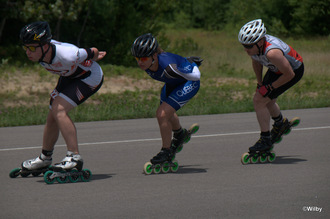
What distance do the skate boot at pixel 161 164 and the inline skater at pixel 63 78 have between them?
0.91m

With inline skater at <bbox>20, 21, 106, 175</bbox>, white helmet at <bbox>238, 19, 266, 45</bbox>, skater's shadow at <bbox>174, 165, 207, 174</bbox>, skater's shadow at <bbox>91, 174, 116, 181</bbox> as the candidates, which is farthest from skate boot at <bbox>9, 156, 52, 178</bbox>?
white helmet at <bbox>238, 19, 266, 45</bbox>

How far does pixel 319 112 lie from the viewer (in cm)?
1448

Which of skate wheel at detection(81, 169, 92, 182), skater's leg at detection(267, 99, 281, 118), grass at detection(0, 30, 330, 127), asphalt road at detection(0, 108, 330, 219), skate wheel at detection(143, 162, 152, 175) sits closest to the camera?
asphalt road at detection(0, 108, 330, 219)

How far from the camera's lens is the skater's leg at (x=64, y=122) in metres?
7.13

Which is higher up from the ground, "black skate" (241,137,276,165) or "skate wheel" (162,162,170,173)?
"black skate" (241,137,276,165)

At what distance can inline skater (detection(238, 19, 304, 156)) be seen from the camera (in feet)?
26.0

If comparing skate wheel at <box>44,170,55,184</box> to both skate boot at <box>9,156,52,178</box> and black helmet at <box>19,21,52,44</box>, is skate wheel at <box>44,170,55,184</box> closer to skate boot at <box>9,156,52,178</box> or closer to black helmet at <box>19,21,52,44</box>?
skate boot at <box>9,156,52,178</box>

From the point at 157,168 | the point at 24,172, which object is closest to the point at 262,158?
the point at 157,168

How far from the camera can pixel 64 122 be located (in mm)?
7133

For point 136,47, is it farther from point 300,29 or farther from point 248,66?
point 300,29

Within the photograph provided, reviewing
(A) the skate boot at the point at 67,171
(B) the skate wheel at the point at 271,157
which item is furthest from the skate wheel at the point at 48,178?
(B) the skate wheel at the point at 271,157

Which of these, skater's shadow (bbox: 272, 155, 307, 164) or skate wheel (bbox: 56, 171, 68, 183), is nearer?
skate wheel (bbox: 56, 171, 68, 183)

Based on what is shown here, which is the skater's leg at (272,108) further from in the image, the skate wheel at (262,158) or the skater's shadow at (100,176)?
the skater's shadow at (100,176)

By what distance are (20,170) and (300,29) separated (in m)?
40.5
